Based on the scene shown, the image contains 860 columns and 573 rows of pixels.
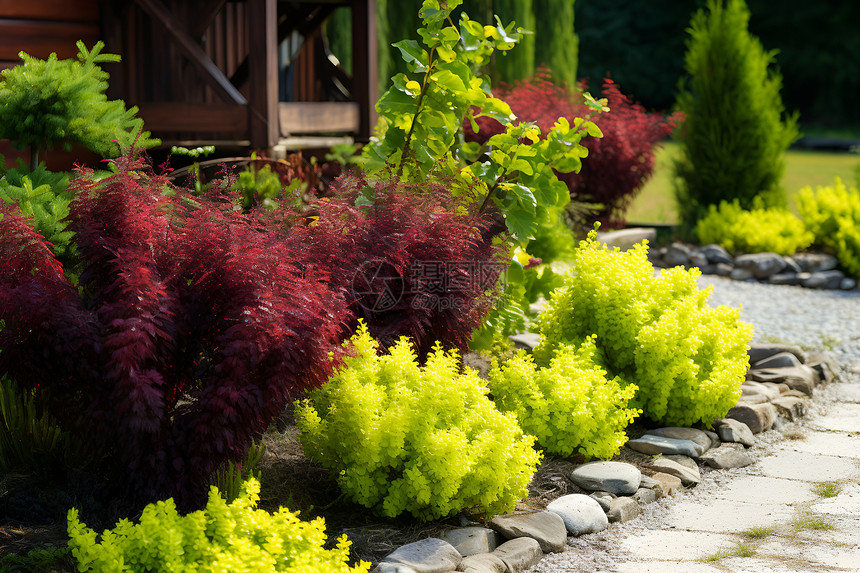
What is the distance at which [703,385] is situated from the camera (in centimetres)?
380

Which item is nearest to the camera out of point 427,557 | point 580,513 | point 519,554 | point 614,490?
point 427,557

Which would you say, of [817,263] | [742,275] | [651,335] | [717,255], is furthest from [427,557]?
[817,263]

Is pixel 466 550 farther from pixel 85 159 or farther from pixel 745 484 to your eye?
pixel 85 159

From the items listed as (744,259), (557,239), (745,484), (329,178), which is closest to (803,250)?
(744,259)

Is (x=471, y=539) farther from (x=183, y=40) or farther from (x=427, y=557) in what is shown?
(x=183, y=40)

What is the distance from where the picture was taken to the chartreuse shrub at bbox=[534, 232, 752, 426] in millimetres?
3781

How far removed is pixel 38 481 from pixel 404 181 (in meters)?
1.89

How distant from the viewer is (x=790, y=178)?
17516 mm

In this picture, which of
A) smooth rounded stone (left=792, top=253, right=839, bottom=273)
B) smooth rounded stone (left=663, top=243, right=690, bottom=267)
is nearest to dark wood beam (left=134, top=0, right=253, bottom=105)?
smooth rounded stone (left=663, top=243, right=690, bottom=267)

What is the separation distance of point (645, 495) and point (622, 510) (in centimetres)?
21

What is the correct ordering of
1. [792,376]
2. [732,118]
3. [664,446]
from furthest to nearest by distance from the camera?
[732,118]
[792,376]
[664,446]

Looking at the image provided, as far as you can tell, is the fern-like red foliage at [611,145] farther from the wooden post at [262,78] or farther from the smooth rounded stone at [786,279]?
the wooden post at [262,78]

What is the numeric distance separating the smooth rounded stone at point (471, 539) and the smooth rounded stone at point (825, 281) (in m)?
6.35

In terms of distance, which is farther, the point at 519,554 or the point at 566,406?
the point at 566,406
